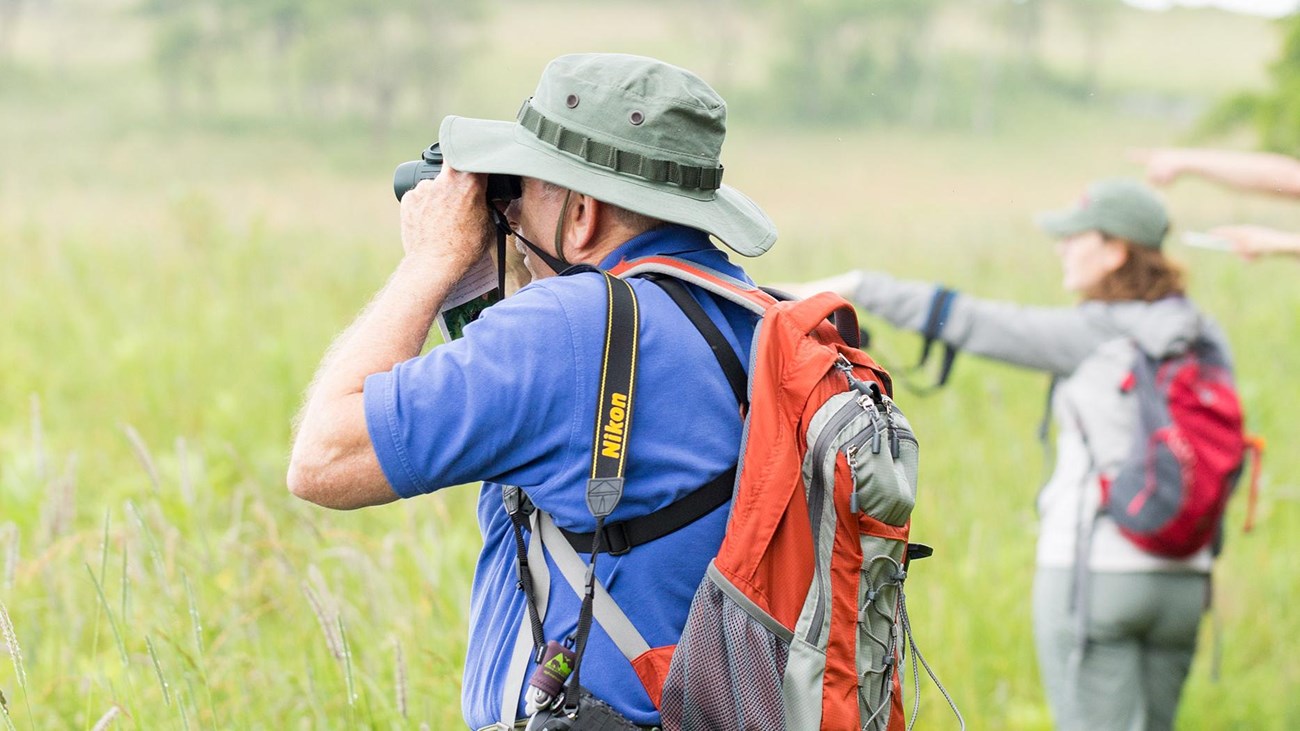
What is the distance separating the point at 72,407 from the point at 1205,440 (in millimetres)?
5258

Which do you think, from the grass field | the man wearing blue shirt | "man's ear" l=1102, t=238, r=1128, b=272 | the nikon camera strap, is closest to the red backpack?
"man's ear" l=1102, t=238, r=1128, b=272

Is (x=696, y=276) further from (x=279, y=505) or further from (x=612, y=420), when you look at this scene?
(x=279, y=505)

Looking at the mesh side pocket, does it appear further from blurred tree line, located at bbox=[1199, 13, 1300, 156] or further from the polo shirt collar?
blurred tree line, located at bbox=[1199, 13, 1300, 156]

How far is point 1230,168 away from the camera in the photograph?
3414 mm

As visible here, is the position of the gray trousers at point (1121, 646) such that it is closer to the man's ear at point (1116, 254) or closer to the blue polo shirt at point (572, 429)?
the man's ear at point (1116, 254)

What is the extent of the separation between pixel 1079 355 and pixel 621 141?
2.59 metres

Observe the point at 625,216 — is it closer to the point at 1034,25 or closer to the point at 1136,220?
the point at 1136,220

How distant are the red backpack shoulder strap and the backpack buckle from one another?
1.26 feet

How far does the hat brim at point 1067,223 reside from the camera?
12.9ft

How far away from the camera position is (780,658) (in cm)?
171

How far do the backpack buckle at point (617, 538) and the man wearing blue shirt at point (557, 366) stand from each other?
0.04 feet

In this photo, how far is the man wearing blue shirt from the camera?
1.61 metres

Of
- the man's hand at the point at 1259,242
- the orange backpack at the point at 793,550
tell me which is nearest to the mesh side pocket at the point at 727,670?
the orange backpack at the point at 793,550

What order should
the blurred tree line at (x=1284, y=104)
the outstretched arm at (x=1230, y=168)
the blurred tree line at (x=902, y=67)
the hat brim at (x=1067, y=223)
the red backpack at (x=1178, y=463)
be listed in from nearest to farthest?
1. the outstretched arm at (x=1230, y=168)
2. the red backpack at (x=1178, y=463)
3. the hat brim at (x=1067, y=223)
4. the blurred tree line at (x=1284, y=104)
5. the blurred tree line at (x=902, y=67)
